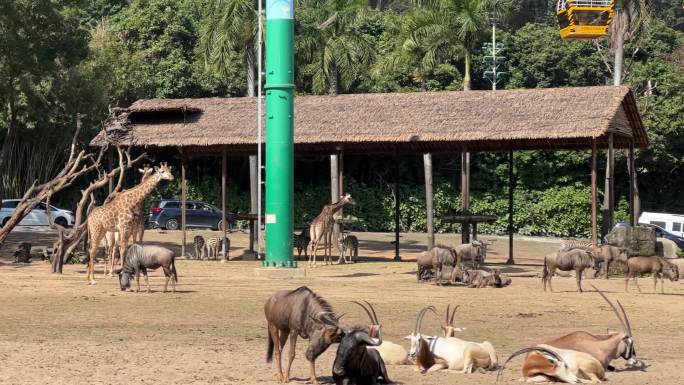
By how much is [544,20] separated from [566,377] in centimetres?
7880

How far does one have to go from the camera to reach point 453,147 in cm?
3841

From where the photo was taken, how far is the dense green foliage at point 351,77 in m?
48.1

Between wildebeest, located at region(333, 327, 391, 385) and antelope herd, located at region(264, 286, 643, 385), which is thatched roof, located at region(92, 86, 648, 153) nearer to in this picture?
antelope herd, located at region(264, 286, 643, 385)

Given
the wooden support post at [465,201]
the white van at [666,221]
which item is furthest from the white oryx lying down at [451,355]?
the white van at [666,221]

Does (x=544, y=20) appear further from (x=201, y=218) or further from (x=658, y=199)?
(x=201, y=218)

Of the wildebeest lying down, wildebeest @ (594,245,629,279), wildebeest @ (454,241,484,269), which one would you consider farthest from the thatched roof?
the wildebeest lying down

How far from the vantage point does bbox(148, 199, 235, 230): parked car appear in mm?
56250

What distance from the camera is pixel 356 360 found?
12.5m

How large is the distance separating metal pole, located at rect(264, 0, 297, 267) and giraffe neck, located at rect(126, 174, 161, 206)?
2868 millimetres

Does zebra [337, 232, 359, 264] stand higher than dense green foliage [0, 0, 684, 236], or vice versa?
dense green foliage [0, 0, 684, 236]

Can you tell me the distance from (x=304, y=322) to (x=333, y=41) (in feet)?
129

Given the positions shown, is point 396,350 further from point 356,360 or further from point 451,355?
point 356,360

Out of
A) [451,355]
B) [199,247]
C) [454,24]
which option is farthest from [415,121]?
[451,355]

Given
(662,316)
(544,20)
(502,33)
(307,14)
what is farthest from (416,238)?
(544,20)
